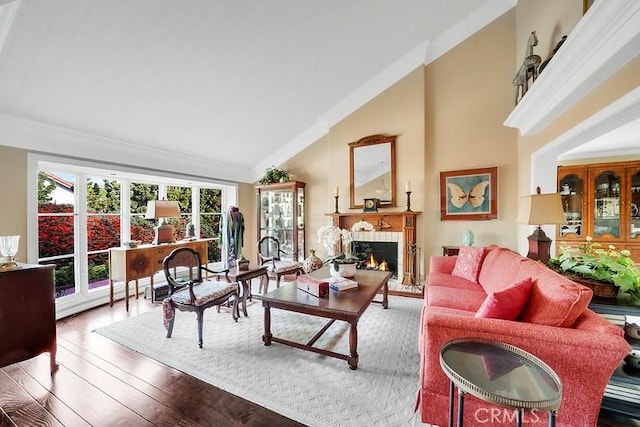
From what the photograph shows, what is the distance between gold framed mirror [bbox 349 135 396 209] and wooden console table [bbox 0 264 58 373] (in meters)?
3.86

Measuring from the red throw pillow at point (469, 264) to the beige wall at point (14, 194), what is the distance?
4711 mm

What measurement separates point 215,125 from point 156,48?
141 cm

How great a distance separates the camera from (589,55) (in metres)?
1.81

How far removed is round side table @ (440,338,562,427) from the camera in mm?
1021

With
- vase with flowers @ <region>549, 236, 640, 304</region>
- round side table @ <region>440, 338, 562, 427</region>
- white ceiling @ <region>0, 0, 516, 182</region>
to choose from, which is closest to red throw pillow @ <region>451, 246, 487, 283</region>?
vase with flowers @ <region>549, 236, 640, 304</region>

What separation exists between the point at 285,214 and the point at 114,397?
3753 mm

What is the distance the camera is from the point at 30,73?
2.34 meters

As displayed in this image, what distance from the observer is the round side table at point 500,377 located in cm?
102

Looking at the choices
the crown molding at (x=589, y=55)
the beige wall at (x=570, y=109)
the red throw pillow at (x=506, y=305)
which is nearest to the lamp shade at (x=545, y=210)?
the beige wall at (x=570, y=109)

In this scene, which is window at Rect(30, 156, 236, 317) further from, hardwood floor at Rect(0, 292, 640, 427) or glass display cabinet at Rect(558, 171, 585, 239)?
glass display cabinet at Rect(558, 171, 585, 239)

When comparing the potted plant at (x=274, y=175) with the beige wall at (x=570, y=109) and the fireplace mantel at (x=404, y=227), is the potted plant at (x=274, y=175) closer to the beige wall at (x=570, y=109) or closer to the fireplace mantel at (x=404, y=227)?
the fireplace mantel at (x=404, y=227)

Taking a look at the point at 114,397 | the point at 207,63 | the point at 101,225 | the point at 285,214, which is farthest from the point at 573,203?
the point at 101,225

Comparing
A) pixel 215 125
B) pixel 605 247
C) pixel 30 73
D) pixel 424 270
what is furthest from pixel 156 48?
pixel 605 247

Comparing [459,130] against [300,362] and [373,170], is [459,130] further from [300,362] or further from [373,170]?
[300,362]
